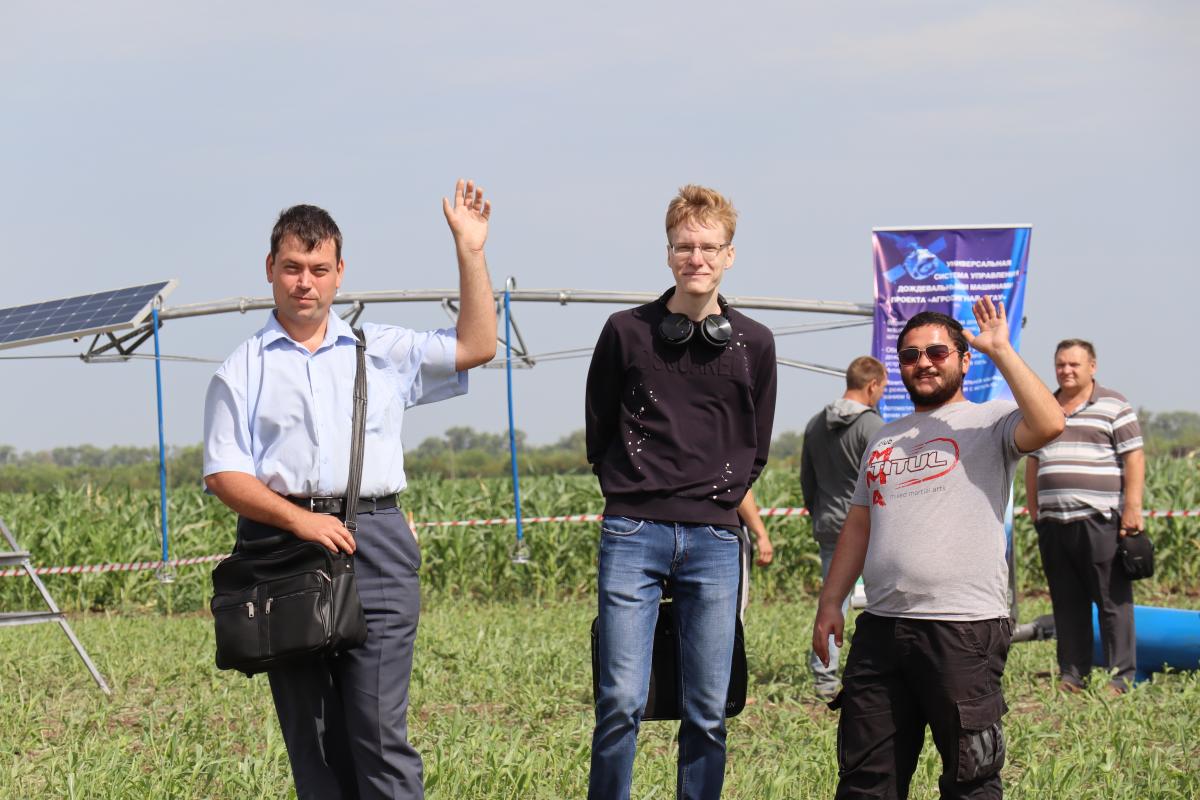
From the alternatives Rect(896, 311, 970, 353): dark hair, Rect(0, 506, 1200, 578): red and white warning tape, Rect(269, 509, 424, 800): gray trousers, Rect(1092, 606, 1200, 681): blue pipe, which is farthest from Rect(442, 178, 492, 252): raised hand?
Rect(0, 506, 1200, 578): red and white warning tape

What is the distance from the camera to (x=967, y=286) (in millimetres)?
10508

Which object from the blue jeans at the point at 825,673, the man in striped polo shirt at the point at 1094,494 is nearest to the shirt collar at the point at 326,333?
the blue jeans at the point at 825,673

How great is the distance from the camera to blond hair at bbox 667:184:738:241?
15.1ft

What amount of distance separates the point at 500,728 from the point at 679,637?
2.66m

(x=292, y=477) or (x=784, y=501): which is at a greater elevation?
(x=292, y=477)

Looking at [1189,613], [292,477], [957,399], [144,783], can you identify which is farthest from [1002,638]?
[1189,613]

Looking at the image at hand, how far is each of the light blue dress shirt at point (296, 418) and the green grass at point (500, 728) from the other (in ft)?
6.28

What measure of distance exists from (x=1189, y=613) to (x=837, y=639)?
18.1 ft

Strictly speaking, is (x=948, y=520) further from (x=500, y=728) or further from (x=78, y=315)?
(x=78, y=315)

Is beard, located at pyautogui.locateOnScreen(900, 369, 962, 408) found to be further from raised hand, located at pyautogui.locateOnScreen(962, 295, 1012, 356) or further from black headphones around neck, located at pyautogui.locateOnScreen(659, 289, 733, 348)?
black headphones around neck, located at pyautogui.locateOnScreen(659, 289, 733, 348)

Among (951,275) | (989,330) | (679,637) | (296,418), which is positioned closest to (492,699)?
(679,637)

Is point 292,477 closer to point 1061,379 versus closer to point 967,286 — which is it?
point 1061,379

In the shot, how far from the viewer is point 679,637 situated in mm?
4688

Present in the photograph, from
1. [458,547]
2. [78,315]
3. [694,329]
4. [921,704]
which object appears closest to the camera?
[921,704]
